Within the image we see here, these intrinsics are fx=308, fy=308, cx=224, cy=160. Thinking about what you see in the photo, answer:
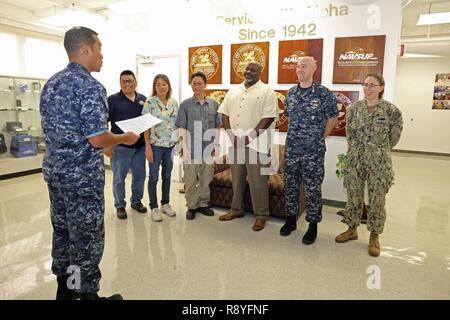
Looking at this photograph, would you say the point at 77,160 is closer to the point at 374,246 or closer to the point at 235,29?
the point at 374,246

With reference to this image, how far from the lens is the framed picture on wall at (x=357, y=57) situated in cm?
356

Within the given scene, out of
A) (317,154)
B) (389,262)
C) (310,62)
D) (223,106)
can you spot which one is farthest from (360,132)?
(223,106)

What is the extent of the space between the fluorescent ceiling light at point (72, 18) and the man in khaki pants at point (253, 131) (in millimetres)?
3483

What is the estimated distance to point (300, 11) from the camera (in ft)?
12.9

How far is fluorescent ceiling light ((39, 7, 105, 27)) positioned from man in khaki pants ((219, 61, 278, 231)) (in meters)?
3.48

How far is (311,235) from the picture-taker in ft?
9.89

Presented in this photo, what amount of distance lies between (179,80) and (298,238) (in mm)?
3206

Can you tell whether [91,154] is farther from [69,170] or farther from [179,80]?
[179,80]

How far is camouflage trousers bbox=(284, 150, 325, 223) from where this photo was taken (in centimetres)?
289

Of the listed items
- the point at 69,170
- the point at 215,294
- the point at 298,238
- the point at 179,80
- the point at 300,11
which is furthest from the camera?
the point at 179,80

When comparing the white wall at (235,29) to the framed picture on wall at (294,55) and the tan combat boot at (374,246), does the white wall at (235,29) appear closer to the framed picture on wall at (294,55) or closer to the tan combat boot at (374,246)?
the framed picture on wall at (294,55)

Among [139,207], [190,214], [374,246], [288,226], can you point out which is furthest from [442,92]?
[139,207]

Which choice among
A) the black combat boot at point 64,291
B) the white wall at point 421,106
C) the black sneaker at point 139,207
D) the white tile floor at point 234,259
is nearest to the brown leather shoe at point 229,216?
the white tile floor at point 234,259

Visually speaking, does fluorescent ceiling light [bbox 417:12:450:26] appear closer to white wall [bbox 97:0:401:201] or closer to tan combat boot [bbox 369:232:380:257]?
white wall [bbox 97:0:401:201]
